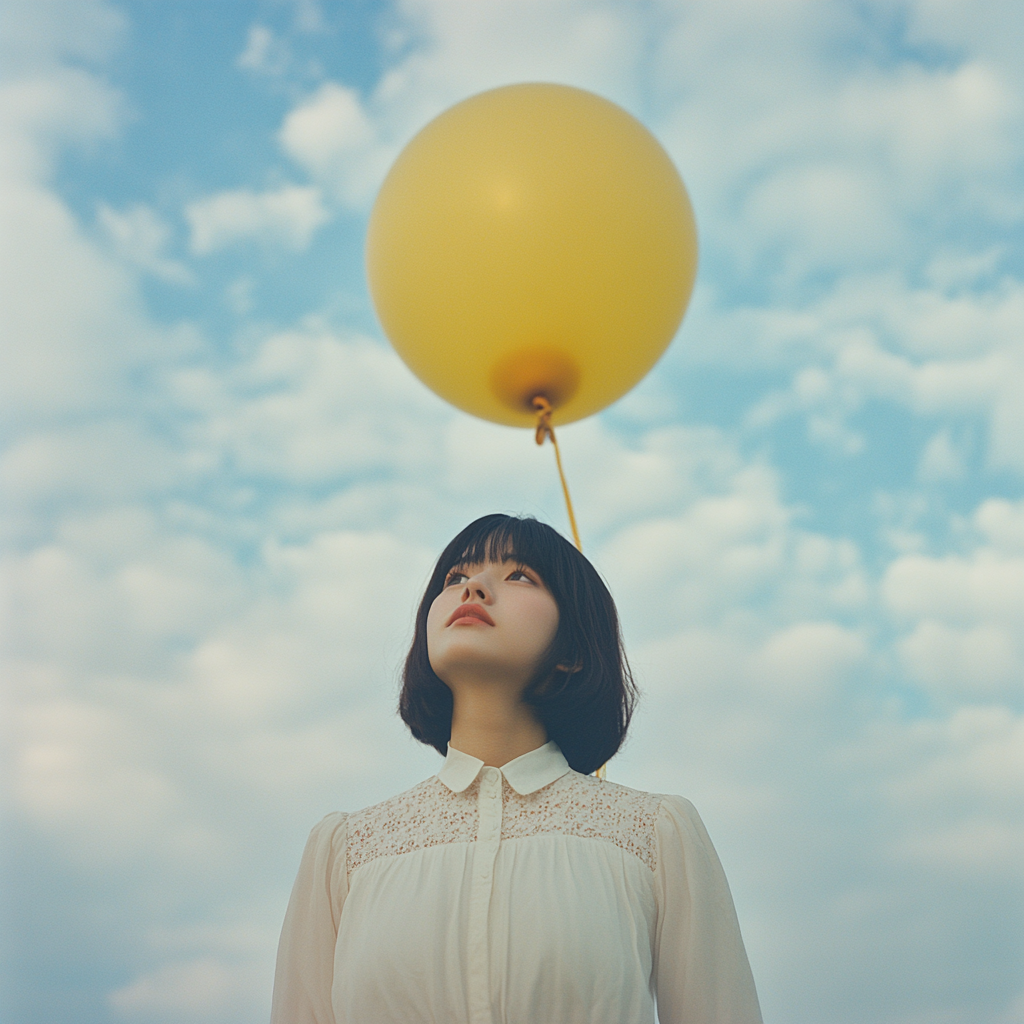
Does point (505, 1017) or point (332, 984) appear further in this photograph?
point (332, 984)

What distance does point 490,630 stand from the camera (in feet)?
5.79

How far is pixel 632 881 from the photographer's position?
63.1 inches

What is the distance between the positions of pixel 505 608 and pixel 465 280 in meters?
0.81

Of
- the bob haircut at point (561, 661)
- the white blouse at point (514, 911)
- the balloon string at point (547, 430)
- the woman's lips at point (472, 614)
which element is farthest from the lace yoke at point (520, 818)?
the balloon string at point (547, 430)

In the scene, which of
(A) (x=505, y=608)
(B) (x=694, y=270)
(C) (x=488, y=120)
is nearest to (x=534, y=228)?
(C) (x=488, y=120)

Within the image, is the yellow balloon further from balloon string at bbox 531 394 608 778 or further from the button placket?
the button placket

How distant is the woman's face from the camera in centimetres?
175

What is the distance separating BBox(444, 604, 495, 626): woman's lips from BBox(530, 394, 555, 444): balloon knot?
27.9 inches

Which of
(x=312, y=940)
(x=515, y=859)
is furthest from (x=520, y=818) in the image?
(x=312, y=940)

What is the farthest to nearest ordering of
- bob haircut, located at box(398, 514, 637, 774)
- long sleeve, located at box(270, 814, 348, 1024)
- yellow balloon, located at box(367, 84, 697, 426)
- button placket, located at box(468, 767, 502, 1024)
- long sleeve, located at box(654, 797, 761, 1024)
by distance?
yellow balloon, located at box(367, 84, 697, 426) → bob haircut, located at box(398, 514, 637, 774) → long sleeve, located at box(270, 814, 348, 1024) → long sleeve, located at box(654, 797, 761, 1024) → button placket, located at box(468, 767, 502, 1024)

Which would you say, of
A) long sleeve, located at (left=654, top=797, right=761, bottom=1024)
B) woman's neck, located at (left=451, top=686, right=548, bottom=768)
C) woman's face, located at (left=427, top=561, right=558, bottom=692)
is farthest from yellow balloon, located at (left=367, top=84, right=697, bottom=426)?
long sleeve, located at (left=654, top=797, right=761, bottom=1024)

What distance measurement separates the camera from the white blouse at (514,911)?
147cm

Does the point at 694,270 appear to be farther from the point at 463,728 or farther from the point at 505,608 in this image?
the point at 463,728

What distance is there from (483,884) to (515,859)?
0.22 feet
